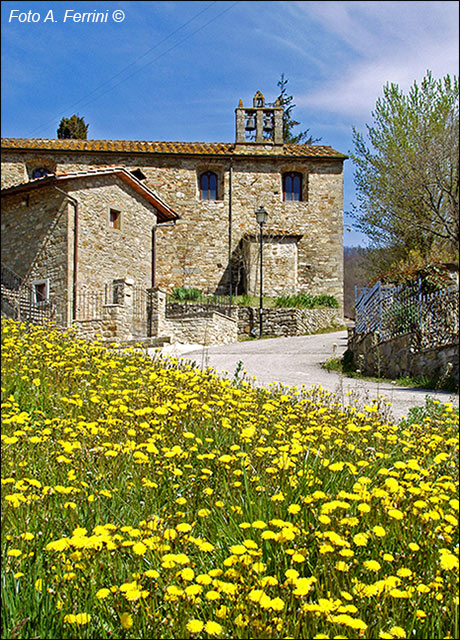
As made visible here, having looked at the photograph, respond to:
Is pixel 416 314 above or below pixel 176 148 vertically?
below

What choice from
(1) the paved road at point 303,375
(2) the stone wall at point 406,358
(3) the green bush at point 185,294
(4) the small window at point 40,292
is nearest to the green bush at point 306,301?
(3) the green bush at point 185,294

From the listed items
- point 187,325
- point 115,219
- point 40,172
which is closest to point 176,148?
point 40,172

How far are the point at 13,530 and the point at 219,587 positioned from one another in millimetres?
1041

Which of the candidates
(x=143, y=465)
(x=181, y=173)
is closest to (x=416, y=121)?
(x=143, y=465)

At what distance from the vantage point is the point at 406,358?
9578mm

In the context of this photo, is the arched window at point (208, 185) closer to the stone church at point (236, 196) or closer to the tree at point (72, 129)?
the stone church at point (236, 196)

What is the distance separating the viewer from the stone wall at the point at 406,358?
28.5ft

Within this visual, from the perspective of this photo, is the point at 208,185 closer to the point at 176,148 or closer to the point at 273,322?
the point at 176,148

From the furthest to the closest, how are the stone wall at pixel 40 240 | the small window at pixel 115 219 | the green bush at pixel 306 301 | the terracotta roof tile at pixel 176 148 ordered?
1. the terracotta roof tile at pixel 176 148
2. the green bush at pixel 306 301
3. the small window at pixel 115 219
4. the stone wall at pixel 40 240

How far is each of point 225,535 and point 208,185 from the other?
25.1 meters

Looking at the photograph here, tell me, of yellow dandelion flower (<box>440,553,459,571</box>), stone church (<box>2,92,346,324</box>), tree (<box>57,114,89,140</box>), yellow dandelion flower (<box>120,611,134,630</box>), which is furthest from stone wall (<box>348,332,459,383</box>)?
tree (<box>57,114,89,140</box>)

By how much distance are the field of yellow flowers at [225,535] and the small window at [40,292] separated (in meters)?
13.9

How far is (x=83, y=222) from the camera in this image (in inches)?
677

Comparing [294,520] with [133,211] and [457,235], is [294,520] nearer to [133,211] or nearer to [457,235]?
[457,235]
